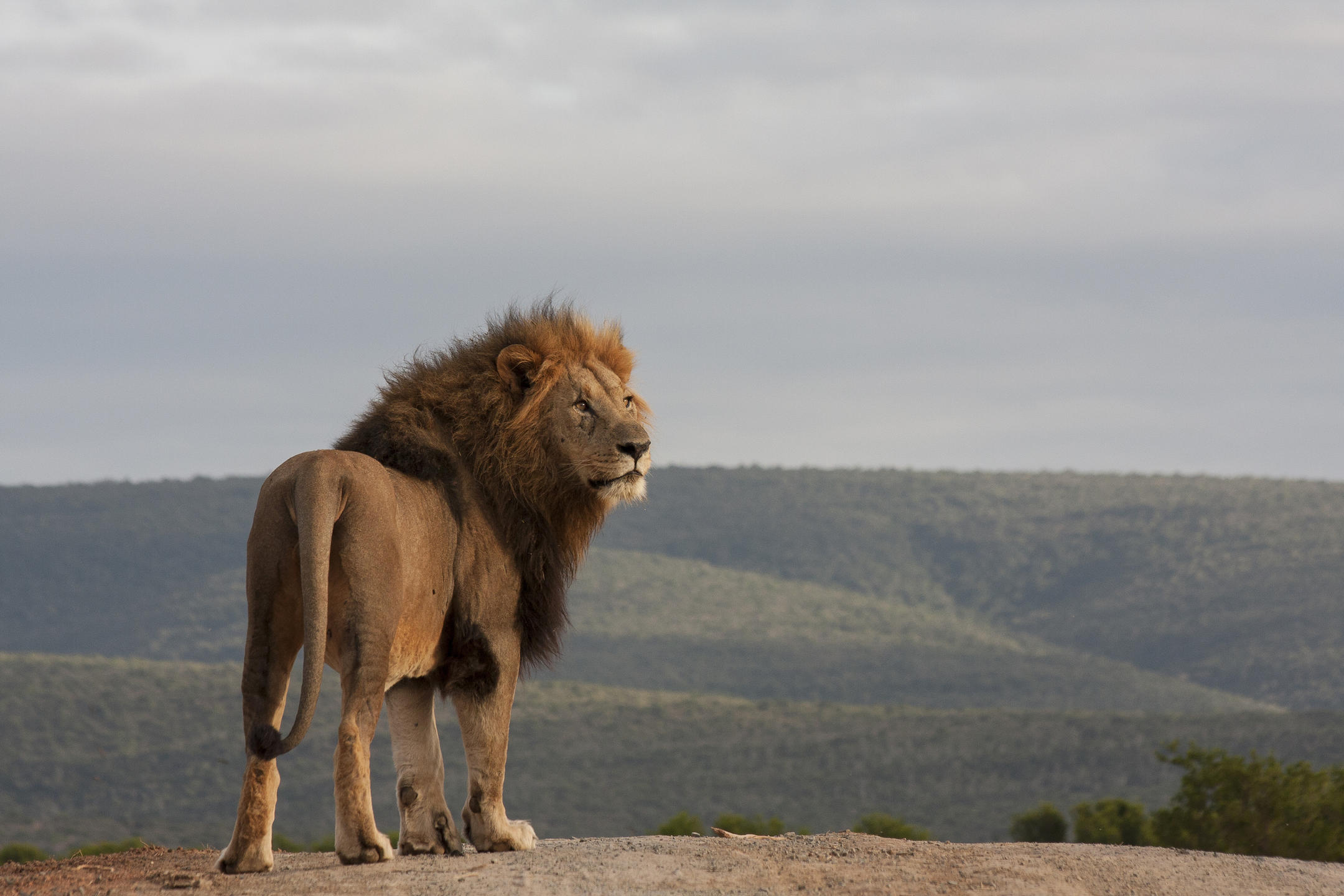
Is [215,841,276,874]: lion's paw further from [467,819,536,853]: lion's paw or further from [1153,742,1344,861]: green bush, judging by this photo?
[1153,742,1344,861]: green bush

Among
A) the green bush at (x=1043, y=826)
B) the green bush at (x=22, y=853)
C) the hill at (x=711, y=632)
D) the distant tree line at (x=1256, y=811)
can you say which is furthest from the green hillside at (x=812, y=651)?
the distant tree line at (x=1256, y=811)

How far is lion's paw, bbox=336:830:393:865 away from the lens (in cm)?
864

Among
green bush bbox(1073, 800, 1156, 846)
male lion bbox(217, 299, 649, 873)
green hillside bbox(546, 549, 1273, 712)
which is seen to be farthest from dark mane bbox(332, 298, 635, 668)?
green hillside bbox(546, 549, 1273, 712)

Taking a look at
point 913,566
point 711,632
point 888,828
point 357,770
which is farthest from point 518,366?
point 913,566

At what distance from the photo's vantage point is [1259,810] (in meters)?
20.0

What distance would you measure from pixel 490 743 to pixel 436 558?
1260 mm

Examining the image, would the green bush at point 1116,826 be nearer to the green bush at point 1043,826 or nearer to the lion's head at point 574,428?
the green bush at point 1043,826

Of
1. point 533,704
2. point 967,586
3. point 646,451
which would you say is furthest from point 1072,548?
point 646,451

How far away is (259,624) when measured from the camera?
831 cm

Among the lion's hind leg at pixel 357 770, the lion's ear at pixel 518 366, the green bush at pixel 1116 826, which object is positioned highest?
the lion's ear at pixel 518 366

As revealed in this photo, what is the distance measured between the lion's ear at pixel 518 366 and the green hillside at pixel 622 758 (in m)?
32.8

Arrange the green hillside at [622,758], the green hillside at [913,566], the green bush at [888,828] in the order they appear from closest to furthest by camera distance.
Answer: the green bush at [888,828], the green hillside at [622,758], the green hillside at [913,566]

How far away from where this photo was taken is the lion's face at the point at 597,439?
9.72 metres

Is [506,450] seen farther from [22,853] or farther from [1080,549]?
[1080,549]
